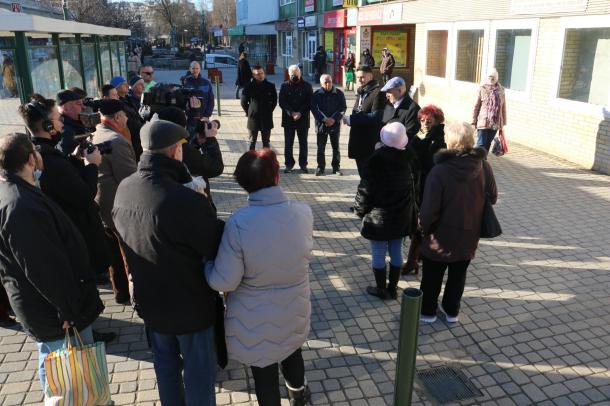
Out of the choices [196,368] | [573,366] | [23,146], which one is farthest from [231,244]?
[573,366]

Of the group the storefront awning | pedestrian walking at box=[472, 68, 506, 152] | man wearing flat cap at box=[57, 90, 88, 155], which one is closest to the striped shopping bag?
man wearing flat cap at box=[57, 90, 88, 155]

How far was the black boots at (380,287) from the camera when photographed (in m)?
4.62

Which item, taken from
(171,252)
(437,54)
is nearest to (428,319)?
(171,252)

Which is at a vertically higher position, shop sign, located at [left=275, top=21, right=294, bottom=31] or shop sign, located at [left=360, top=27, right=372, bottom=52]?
shop sign, located at [left=275, top=21, right=294, bottom=31]

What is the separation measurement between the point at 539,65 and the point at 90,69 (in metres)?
10.6

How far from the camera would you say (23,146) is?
9.27 ft

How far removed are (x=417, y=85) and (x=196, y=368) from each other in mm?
15199

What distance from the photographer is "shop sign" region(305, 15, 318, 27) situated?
2689 cm

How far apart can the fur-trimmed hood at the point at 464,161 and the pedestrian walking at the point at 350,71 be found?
1743 centimetres

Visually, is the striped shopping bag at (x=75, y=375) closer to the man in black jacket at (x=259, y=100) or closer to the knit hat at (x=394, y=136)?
the knit hat at (x=394, y=136)

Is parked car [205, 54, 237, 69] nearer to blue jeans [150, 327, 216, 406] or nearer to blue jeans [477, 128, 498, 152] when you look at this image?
blue jeans [477, 128, 498, 152]

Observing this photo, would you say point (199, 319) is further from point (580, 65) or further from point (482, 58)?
point (482, 58)

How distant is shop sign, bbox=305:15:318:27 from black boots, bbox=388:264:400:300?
2457cm

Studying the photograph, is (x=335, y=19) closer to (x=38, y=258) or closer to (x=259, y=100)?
(x=259, y=100)
